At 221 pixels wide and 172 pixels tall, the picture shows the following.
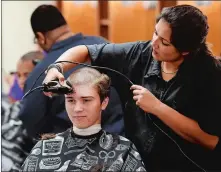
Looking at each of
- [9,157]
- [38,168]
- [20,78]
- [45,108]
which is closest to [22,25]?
[20,78]

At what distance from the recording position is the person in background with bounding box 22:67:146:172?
→ 1353mm

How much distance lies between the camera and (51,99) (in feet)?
4.86

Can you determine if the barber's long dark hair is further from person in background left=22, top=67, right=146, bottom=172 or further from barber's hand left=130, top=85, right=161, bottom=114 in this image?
person in background left=22, top=67, right=146, bottom=172

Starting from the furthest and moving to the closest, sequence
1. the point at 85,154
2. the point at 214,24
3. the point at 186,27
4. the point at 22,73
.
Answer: the point at 22,73 → the point at 214,24 → the point at 85,154 → the point at 186,27

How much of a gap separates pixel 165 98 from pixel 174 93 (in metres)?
0.03

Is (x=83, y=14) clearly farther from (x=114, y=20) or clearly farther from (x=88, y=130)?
(x=88, y=130)

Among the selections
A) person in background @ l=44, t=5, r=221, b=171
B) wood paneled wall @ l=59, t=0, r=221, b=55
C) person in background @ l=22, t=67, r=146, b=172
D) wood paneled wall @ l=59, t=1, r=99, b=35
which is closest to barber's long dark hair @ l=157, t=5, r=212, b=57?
person in background @ l=44, t=5, r=221, b=171

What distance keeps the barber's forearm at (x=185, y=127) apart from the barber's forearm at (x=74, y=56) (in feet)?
1.09

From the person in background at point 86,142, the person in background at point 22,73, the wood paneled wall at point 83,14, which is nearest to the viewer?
the person in background at point 86,142

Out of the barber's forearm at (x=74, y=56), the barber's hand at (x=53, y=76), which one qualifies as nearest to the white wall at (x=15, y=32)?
the barber's forearm at (x=74, y=56)

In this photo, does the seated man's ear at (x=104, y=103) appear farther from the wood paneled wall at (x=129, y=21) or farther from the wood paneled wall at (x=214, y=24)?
the wood paneled wall at (x=129, y=21)

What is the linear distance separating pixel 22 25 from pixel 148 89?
1.30m

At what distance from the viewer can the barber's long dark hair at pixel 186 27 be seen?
1242mm

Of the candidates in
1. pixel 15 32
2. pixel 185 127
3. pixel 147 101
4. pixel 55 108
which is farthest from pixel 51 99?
pixel 15 32
